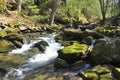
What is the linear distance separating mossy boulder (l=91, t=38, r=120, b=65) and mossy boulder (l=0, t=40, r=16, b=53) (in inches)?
218

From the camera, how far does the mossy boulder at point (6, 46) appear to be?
14.1 metres

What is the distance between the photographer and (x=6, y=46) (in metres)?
14.6

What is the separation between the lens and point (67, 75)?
10211mm

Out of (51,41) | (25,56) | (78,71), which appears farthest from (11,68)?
(51,41)

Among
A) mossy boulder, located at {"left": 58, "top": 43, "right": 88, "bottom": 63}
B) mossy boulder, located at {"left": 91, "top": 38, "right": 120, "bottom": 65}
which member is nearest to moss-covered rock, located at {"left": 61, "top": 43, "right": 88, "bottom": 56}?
mossy boulder, located at {"left": 58, "top": 43, "right": 88, "bottom": 63}

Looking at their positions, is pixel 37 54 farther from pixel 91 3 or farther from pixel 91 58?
pixel 91 3

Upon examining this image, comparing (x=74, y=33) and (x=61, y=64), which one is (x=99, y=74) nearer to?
(x=61, y=64)

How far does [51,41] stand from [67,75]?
7444 mm

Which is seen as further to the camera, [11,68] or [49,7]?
[49,7]

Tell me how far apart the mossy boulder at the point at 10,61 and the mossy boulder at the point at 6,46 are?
91cm

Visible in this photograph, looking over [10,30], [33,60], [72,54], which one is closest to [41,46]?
[33,60]

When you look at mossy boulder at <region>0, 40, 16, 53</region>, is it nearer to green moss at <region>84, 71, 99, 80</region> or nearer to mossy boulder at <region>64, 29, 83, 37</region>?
mossy boulder at <region>64, 29, 83, 37</region>

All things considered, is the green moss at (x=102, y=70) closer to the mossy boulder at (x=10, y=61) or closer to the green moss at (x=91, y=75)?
the green moss at (x=91, y=75)

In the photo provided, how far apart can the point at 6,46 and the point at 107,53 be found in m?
6.61
